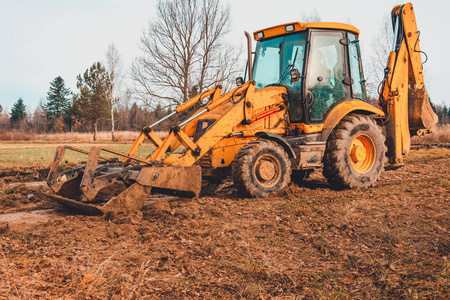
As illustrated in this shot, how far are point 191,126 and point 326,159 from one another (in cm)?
265

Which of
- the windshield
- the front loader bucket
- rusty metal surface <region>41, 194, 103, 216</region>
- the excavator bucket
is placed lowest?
rusty metal surface <region>41, 194, 103, 216</region>

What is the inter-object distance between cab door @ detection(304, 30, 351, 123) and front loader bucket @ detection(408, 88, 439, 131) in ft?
6.65

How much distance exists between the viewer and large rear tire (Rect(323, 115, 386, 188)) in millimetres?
7266

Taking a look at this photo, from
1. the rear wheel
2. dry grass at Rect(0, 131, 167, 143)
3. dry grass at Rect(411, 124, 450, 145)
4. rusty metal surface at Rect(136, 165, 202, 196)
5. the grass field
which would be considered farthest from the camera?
dry grass at Rect(0, 131, 167, 143)

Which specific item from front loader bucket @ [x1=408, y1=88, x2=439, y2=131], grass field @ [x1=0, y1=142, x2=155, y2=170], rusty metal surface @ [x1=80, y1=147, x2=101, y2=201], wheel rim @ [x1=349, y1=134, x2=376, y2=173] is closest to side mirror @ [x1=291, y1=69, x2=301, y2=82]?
wheel rim @ [x1=349, y1=134, x2=376, y2=173]

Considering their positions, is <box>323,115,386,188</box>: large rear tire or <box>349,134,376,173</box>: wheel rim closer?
<box>323,115,386,188</box>: large rear tire

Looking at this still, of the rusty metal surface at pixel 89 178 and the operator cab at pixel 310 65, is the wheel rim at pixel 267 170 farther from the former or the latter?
the rusty metal surface at pixel 89 178

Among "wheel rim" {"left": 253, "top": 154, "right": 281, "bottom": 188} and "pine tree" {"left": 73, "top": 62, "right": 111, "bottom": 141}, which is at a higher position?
"pine tree" {"left": 73, "top": 62, "right": 111, "bottom": 141}

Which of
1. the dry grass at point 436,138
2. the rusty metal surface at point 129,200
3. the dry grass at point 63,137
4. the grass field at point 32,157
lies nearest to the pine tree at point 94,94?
the dry grass at point 63,137

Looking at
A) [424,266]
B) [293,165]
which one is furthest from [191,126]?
[424,266]

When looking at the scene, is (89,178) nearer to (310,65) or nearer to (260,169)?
(260,169)

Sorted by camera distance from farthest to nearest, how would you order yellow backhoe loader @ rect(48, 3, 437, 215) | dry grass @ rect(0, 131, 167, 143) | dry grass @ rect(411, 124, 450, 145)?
dry grass @ rect(0, 131, 167, 143)
dry grass @ rect(411, 124, 450, 145)
yellow backhoe loader @ rect(48, 3, 437, 215)

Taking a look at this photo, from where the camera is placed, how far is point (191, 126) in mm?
7188

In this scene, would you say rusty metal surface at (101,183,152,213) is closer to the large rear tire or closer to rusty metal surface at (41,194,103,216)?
rusty metal surface at (41,194,103,216)
